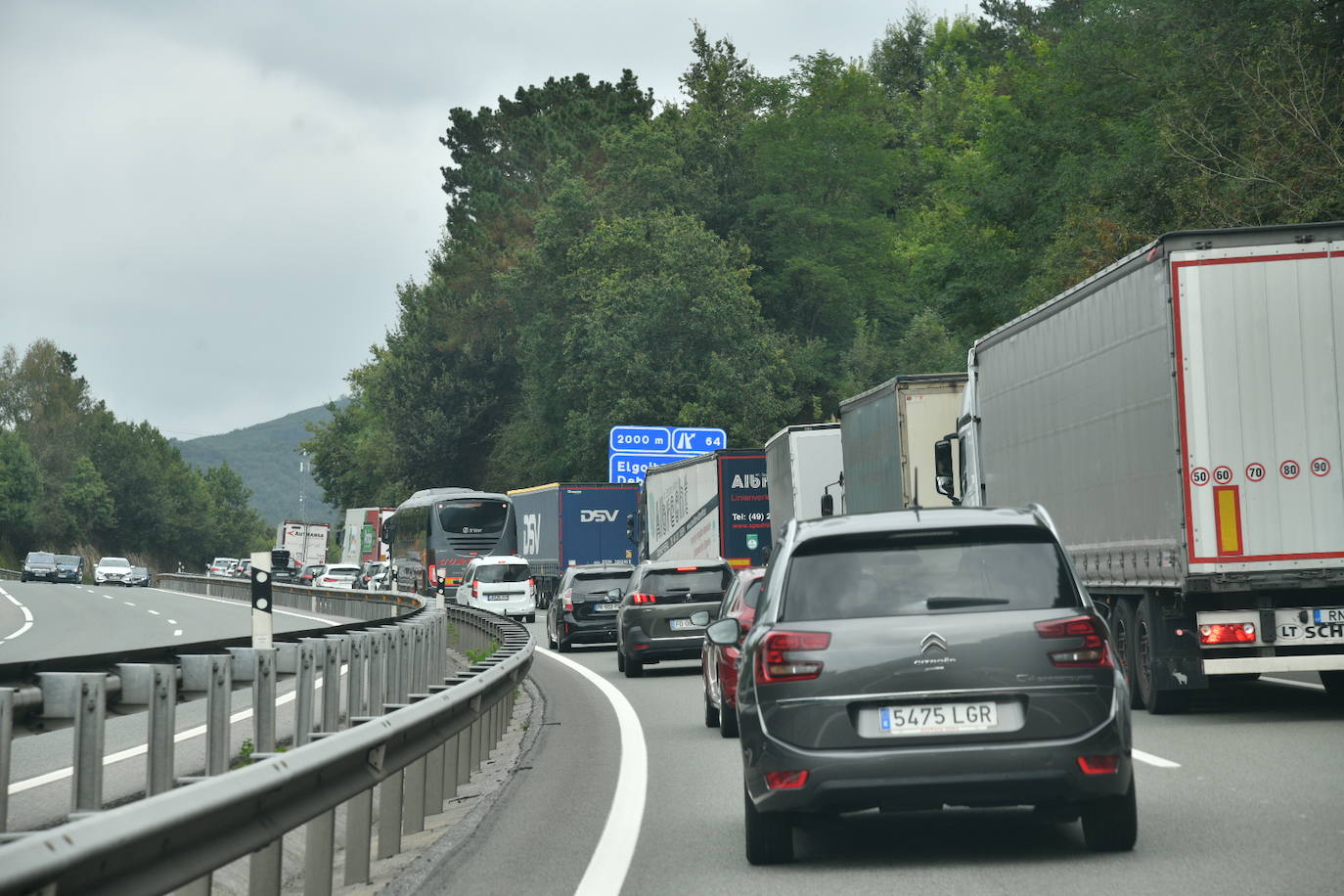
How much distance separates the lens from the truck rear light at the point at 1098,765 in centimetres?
764

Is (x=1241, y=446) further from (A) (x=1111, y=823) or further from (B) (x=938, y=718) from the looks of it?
(B) (x=938, y=718)

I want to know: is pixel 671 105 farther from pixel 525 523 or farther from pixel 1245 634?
pixel 1245 634

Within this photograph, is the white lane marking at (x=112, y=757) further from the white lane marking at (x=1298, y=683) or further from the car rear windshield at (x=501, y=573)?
the car rear windshield at (x=501, y=573)

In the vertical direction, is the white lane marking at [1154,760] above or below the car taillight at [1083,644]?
below

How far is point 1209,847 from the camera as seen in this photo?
812 cm

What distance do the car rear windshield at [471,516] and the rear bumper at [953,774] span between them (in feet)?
167

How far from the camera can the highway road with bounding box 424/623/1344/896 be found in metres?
7.52

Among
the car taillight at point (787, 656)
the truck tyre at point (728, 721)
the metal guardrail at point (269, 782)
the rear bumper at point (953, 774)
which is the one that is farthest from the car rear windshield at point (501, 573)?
the rear bumper at point (953, 774)

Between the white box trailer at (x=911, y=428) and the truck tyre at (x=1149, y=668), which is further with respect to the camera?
the white box trailer at (x=911, y=428)

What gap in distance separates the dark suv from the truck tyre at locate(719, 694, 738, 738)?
20.6 feet

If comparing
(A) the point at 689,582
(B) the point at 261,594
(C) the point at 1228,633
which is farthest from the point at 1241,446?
(A) the point at 689,582

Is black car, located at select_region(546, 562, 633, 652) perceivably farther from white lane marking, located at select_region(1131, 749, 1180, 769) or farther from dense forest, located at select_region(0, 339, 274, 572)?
dense forest, located at select_region(0, 339, 274, 572)

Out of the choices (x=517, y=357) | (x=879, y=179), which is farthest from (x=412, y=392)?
(x=879, y=179)

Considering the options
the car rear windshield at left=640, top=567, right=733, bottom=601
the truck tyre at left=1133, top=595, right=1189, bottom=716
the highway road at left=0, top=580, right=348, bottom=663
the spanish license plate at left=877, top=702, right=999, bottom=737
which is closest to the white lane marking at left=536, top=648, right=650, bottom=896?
the spanish license plate at left=877, top=702, right=999, bottom=737
